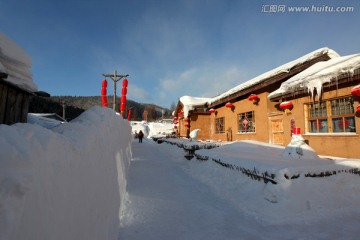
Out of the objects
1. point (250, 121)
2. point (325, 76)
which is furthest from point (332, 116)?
point (250, 121)

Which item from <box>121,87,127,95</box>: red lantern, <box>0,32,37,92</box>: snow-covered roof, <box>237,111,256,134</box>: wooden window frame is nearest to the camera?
<box>0,32,37,92</box>: snow-covered roof

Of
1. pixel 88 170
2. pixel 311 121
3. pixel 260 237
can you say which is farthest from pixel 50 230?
pixel 311 121

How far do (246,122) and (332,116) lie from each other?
5.59 metres

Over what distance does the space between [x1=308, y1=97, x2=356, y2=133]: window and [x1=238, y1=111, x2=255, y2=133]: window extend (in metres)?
4.11

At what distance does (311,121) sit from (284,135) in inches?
61.0

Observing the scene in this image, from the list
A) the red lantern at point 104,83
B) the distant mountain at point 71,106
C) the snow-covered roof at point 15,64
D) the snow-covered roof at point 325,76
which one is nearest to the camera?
the snow-covered roof at point 15,64

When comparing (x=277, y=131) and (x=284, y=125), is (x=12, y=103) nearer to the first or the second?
(x=284, y=125)

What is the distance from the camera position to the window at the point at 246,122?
1264cm

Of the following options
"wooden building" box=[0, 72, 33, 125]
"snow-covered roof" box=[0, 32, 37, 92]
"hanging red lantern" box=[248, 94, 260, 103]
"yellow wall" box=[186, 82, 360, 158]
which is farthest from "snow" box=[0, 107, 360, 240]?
"hanging red lantern" box=[248, 94, 260, 103]

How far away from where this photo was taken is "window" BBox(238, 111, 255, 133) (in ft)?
41.5

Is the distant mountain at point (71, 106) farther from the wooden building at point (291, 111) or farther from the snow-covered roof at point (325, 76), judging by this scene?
the snow-covered roof at point (325, 76)

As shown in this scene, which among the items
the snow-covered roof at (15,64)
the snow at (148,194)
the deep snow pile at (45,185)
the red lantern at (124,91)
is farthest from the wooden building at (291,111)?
the snow-covered roof at (15,64)

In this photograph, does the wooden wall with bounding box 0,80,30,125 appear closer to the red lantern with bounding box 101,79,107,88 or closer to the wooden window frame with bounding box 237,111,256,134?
the red lantern with bounding box 101,79,107,88

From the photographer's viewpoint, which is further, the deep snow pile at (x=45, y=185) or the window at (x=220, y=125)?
the window at (x=220, y=125)
